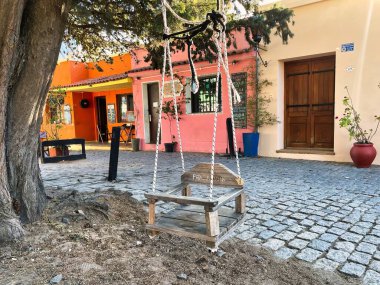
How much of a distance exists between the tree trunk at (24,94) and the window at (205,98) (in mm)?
7041

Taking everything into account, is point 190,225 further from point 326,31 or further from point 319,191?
point 326,31

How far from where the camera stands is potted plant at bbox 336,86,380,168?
655 cm

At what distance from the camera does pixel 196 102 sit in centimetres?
1043

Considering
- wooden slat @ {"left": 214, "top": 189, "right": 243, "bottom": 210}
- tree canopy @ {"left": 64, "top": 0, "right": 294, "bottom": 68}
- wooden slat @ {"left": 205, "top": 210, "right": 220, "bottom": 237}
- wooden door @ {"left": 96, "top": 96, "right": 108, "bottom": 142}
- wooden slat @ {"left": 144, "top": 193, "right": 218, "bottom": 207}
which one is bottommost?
wooden slat @ {"left": 205, "top": 210, "right": 220, "bottom": 237}

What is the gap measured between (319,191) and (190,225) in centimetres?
335

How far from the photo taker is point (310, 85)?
812cm

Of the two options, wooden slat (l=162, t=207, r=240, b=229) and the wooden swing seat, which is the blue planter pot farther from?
wooden slat (l=162, t=207, r=240, b=229)

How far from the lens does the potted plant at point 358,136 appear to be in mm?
6551

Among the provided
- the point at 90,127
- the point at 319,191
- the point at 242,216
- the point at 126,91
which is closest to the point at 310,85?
the point at 319,191

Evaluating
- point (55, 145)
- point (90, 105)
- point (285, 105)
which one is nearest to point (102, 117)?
point (90, 105)

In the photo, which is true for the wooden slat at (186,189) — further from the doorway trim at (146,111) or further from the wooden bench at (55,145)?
the doorway trim at (146,111)

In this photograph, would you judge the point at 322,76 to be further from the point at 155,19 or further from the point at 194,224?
the point at 194,224

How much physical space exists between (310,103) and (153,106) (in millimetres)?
6092

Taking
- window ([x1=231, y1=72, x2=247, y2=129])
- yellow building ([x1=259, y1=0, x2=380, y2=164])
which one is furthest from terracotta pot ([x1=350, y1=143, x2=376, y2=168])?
window ([x1=231, y1=72, x2=247, y2=129])
